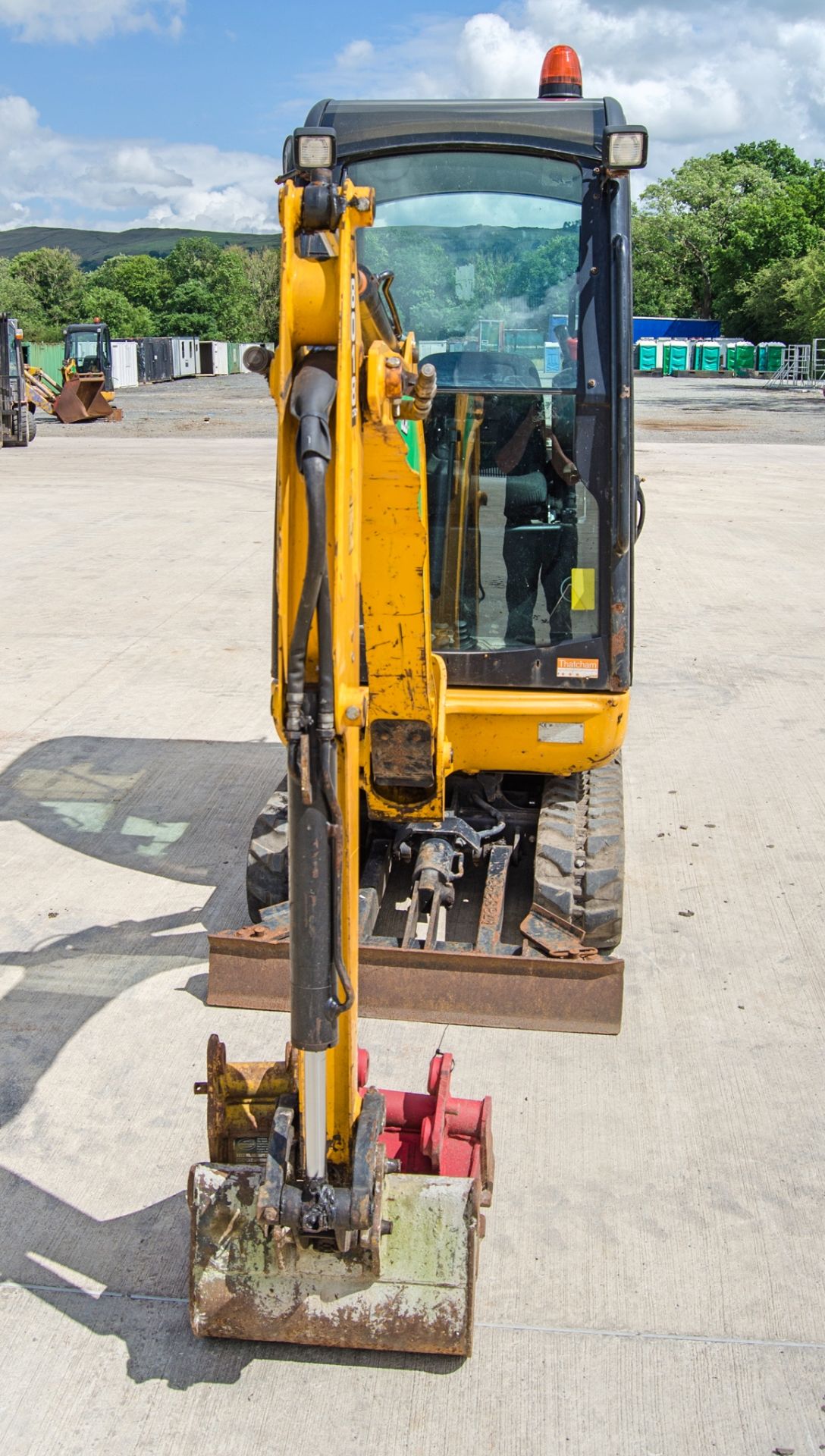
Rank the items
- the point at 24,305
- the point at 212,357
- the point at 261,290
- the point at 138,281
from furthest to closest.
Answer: the point at 138,281, the point at 261,290, the point at 24,305, the point at 212,357

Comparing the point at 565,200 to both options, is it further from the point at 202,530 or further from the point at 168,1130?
the point at 202,530

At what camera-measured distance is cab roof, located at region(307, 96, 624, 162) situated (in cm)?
496

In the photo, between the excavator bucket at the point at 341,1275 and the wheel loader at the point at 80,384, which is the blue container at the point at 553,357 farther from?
the wheel loader at the point at 80,384

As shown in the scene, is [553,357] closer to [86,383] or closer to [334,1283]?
[334,1283]

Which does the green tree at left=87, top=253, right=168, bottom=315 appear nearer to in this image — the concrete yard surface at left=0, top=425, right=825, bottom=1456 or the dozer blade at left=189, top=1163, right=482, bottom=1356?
the concrete yard surface at left=0, top=425, right=825, bottom=1456


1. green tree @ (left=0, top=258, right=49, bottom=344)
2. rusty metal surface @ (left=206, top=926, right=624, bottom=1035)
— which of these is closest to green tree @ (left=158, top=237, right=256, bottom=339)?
green tree @ (left=0, top=258, right=49, bottom=344)

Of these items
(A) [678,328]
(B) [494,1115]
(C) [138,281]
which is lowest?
(B) [494,1115]

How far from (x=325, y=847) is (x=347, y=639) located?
462 millimetres

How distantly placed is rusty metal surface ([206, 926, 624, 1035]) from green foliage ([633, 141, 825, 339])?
50369 millimetres

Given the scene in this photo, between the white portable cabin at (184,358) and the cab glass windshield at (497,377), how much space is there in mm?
47991

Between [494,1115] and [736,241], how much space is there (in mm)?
65066

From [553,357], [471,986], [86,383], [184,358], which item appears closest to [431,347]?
[553,357]

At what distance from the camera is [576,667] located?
210 inches

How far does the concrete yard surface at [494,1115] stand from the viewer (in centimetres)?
344
